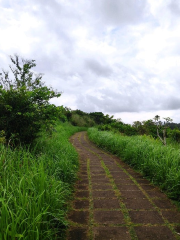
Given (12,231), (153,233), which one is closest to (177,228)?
(153,233)

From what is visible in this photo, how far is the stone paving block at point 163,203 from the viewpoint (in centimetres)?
320

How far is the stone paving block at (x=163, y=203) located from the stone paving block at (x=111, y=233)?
102cm

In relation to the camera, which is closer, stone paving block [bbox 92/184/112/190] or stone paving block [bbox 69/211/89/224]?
stone paving block [bbox 69/211/89/224]

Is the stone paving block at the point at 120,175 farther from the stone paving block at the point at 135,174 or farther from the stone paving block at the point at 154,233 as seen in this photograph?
the stone paving block at the point at 154,233

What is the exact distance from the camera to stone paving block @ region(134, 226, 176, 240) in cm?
234

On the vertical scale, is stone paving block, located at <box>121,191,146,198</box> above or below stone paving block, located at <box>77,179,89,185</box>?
below

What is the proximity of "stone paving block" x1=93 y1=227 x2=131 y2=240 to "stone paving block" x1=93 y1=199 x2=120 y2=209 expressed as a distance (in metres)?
Answer: 0.61

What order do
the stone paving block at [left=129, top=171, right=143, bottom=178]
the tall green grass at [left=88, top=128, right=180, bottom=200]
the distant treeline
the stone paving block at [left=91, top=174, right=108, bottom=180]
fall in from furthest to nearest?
the distant treeline
the stone paving block at [left=129, top=171, right=143, bottom=178]
the stone paving block at [left=91, top=174, right=108, bottom=180]
the tall green grass at [left=88, top=128, right=180, bottom=200]

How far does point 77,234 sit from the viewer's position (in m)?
2.41

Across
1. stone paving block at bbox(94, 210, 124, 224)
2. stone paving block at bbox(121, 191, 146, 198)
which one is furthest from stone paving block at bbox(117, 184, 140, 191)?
stone paving block at bbox(94, 210, 124, 224)

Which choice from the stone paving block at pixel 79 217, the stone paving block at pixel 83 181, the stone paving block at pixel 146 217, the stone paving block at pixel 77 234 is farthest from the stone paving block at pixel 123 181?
the stone paving block at pixel 77 234

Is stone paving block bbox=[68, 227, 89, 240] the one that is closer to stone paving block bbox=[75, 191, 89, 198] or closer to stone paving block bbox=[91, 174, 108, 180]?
stone paving block bbox=[75, 191, 89, 198]

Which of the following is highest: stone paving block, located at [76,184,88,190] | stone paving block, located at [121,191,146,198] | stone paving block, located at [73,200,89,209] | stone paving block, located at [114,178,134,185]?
stone paving block, located at [114,178,134,185]

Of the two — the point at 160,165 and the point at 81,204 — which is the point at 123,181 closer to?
the point at 160,165
